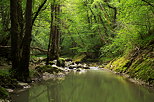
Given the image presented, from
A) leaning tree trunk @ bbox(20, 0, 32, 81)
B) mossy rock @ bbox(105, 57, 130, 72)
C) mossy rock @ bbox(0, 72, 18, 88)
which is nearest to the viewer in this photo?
mossy rock @ bbox(0, 72, 18, 88)

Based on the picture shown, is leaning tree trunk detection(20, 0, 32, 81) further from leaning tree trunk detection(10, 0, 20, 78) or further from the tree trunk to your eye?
leaning tree trunk detection(10, 0, 20, 78)

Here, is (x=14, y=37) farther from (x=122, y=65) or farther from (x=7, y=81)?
(x=122, y=65)

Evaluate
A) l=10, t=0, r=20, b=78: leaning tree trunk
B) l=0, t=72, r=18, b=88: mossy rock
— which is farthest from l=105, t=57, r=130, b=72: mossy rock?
l=0, t=72, r=18, b=88: mossy rock

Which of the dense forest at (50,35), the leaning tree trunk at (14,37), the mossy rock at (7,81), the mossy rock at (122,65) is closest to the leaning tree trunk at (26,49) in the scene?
the dense forest at (50,35)

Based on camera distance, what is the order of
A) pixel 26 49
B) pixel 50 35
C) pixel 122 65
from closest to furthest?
pixel 26 49 < pixel 122 65 < pixel 50 35

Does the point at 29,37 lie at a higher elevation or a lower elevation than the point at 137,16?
lower

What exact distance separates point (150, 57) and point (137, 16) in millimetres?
2153

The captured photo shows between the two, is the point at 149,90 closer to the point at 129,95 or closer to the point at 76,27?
the point at 129,95

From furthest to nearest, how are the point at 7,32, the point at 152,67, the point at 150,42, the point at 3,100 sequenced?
the point at 7,32, the point at 150,42, the point at 152,67, the point at 3,100

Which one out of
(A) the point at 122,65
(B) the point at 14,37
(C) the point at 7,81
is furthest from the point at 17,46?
(A) the point at 122,65

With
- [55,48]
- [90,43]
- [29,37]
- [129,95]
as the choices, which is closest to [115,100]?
[129,95]

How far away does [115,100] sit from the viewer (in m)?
5.03

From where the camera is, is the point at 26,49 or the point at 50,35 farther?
the point at 50,35

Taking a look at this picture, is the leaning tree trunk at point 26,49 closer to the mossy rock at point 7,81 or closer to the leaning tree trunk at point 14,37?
the leaning tree trunk at point 14,37
